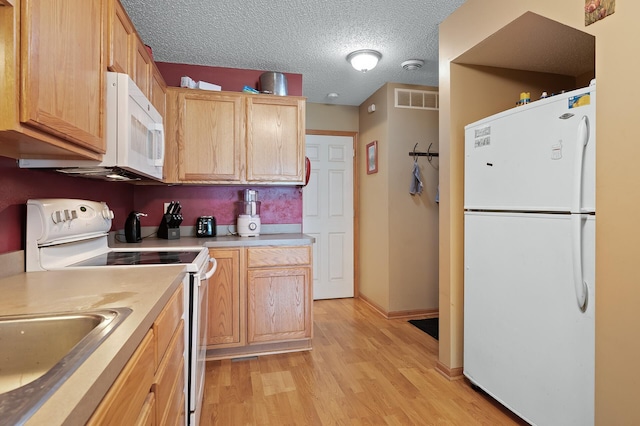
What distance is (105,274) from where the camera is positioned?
1.30 metres

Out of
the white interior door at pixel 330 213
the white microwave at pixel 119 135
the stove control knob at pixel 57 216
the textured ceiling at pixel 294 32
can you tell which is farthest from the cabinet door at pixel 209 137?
the white interior door at pixel 330 213

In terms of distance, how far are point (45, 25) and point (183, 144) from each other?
5.57ft

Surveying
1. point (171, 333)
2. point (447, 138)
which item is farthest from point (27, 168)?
point (447, 138)

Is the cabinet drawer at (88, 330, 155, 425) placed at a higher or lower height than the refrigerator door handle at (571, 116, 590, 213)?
lower

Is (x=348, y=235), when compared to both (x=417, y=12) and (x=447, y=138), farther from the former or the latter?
(x=417, y=12)

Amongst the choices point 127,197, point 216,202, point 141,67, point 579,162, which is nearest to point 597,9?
point 579,162

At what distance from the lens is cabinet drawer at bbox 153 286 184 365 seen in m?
0.99

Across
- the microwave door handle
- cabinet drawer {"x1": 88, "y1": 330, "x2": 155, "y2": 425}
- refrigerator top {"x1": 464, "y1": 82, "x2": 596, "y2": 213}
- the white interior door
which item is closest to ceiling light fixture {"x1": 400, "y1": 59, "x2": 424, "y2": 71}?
refrigerator top {"x1": 464, "y1": 82, "x2": 596, "y2": 213}

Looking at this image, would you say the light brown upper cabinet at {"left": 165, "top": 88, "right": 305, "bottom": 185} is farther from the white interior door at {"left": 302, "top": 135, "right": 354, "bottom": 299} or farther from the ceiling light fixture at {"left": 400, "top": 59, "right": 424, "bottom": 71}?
the white interior door at {"left": 302, "top": 135, "right": 354, "bottom": 299}

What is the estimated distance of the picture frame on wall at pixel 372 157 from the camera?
12.0 feet

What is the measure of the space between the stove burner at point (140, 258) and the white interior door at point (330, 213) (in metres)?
2.22

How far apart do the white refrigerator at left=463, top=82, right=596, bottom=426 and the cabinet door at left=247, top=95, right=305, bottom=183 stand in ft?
4.40

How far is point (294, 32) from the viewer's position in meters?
2.37

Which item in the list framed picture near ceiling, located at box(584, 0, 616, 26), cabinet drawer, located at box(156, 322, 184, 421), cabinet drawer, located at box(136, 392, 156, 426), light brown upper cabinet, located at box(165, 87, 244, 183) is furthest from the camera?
light brown upper cabinet, located at box(165, 87, 244, 183)
